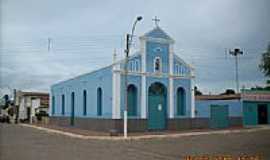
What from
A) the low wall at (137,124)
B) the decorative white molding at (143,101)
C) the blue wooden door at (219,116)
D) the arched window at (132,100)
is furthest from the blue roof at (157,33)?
the blue wooden door at (219,116)

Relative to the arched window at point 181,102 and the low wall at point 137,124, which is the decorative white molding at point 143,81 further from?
the arched window at point 181,102

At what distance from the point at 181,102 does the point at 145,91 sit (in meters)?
3.83

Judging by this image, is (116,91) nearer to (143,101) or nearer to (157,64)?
(143,101)

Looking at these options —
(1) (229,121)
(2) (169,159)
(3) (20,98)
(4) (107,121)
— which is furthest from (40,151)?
(3) (20,98)

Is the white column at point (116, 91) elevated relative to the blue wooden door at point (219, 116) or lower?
elevated

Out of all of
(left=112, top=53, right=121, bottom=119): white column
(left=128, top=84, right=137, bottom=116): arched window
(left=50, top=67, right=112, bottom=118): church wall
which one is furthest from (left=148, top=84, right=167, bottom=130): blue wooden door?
(left=50, top=67, right=112, bottom=118): church wall

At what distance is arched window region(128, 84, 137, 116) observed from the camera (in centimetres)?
3075

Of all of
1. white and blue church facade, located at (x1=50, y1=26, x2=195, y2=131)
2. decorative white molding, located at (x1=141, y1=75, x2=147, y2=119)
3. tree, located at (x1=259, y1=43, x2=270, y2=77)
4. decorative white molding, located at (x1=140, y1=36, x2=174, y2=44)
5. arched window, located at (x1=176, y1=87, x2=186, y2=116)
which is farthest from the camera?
Result: arched window, located at (x1=176, y1=87, x2=186, y2=116)

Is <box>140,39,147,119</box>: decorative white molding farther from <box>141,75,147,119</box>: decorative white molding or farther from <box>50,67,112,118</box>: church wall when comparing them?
<box>50,67,112,118</box>: church wall

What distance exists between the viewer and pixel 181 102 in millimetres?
33625

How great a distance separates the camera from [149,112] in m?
31.5

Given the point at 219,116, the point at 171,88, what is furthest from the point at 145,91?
the point at 219,116

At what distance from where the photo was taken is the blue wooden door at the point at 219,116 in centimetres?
3544

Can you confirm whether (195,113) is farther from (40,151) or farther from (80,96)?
(40,151)
